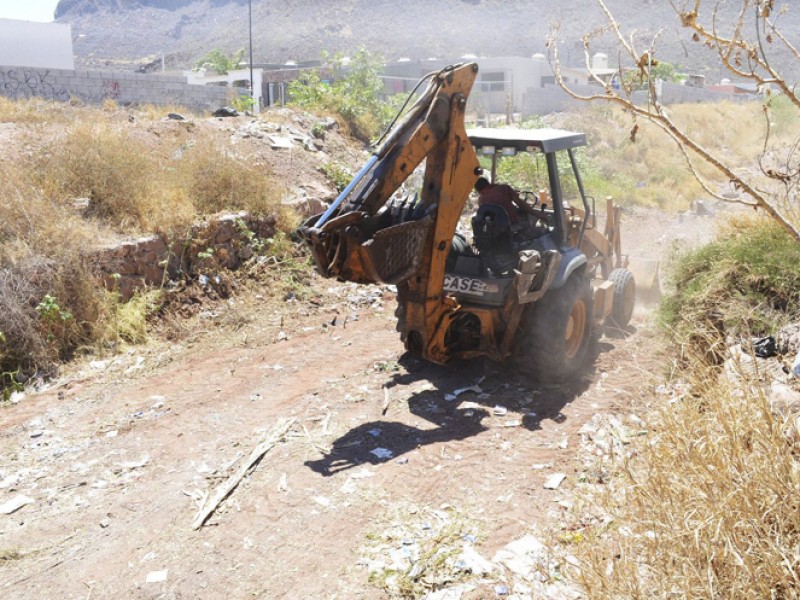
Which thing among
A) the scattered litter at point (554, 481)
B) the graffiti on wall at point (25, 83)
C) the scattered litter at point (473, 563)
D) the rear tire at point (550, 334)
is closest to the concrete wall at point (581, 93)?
the graffiti on wall at point (25, 83)

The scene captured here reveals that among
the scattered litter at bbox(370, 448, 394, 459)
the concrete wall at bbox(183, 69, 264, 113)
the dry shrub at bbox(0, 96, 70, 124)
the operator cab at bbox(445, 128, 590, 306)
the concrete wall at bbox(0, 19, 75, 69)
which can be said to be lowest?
the scattered litter at bbox(370, 448, 394, 459)

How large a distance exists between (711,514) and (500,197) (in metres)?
4.08

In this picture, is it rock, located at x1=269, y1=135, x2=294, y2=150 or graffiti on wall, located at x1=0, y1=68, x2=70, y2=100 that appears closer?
rock, located at x1=269, y1=135, x2=294, y2=150

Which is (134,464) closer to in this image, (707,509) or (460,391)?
(460,391)

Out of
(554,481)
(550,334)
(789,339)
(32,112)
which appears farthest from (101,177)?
(789,339)

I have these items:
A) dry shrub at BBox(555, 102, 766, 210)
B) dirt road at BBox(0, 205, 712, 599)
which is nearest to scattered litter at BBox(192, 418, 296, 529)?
dirt road at BBox(0, 205, 712, 599)

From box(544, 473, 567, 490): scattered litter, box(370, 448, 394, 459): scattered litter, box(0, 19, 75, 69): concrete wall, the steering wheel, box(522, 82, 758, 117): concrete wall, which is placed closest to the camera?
box(544, 473, 567, 490): scattered litter

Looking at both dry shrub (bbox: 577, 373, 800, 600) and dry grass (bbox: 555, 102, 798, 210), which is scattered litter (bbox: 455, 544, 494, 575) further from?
dry grass (bbox: 555, 102, 798, 210)

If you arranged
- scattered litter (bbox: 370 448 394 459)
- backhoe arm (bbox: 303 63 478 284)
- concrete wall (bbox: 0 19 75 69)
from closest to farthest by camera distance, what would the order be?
backhoe arm (bbox: 303 63 478 284) → scattered litter (bbox: 370 448 394 459) → concrete wall (bbox: 0 19 75 69)

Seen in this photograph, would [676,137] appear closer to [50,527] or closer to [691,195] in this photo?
[50,527]

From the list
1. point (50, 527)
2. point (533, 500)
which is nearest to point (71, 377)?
point (50, 527)

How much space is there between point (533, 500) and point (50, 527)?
119 inches

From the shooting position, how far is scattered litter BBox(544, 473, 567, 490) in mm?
4828

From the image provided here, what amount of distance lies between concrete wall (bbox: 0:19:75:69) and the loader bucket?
3269 cm
